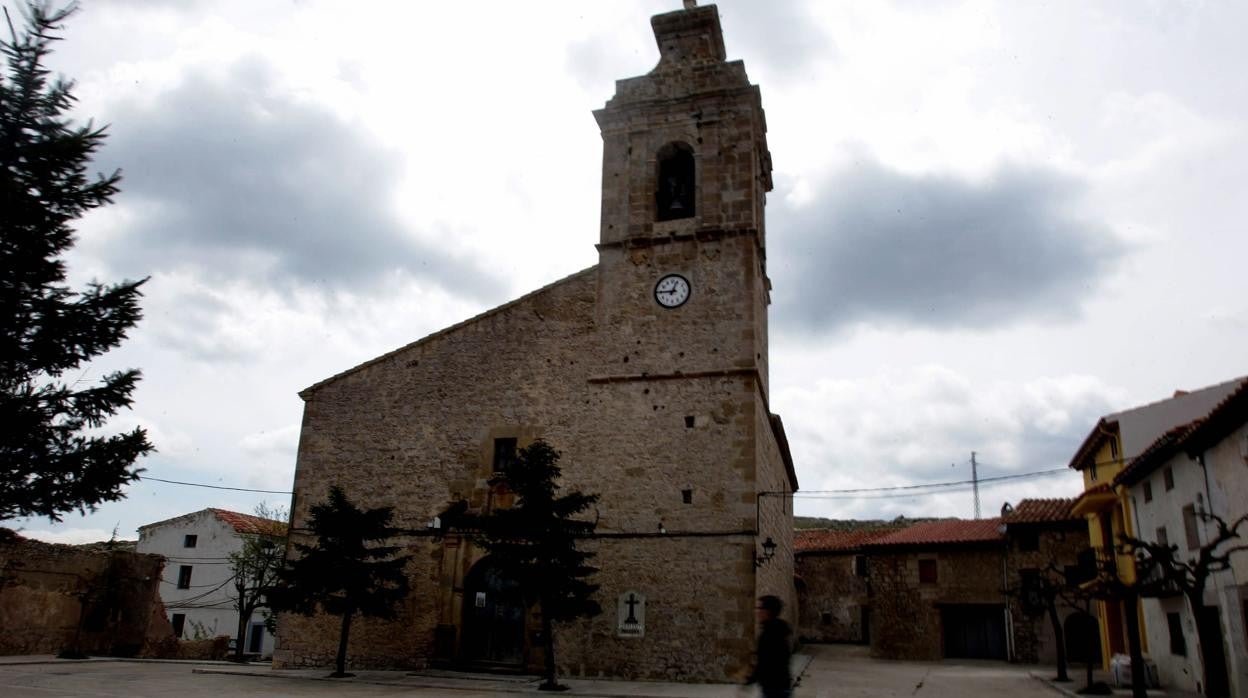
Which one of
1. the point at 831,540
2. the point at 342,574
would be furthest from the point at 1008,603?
the point at 342,574

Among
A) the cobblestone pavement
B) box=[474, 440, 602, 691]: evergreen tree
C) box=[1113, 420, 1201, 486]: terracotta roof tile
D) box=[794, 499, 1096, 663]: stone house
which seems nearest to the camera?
box=[474, 440, 602, 691]: evergreen tree

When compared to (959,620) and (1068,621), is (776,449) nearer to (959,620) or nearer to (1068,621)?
(959,620)

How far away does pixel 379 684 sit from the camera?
15.8m

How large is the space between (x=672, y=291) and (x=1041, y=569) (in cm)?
1506

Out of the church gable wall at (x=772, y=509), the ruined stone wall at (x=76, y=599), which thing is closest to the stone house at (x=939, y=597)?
the church gable wall at (x=772, y=509)

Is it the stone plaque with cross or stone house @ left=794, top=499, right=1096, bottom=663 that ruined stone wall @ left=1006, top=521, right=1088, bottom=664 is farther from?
the stone plaque with cross

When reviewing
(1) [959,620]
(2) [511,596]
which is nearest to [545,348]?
(2) [511,596]

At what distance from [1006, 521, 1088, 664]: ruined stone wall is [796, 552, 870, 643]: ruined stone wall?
1093 centimetres

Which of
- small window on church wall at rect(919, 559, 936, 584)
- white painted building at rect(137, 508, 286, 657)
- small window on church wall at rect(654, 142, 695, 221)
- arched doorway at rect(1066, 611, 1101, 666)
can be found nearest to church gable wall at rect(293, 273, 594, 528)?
small window on church wall at rect(654, 142, 695, 221)

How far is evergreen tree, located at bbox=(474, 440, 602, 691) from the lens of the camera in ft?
50.1

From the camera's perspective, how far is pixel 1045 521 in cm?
2598

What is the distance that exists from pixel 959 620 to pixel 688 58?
18.8 metres

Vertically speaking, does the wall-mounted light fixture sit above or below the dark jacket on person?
above

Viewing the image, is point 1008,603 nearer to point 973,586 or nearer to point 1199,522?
point 973,586
